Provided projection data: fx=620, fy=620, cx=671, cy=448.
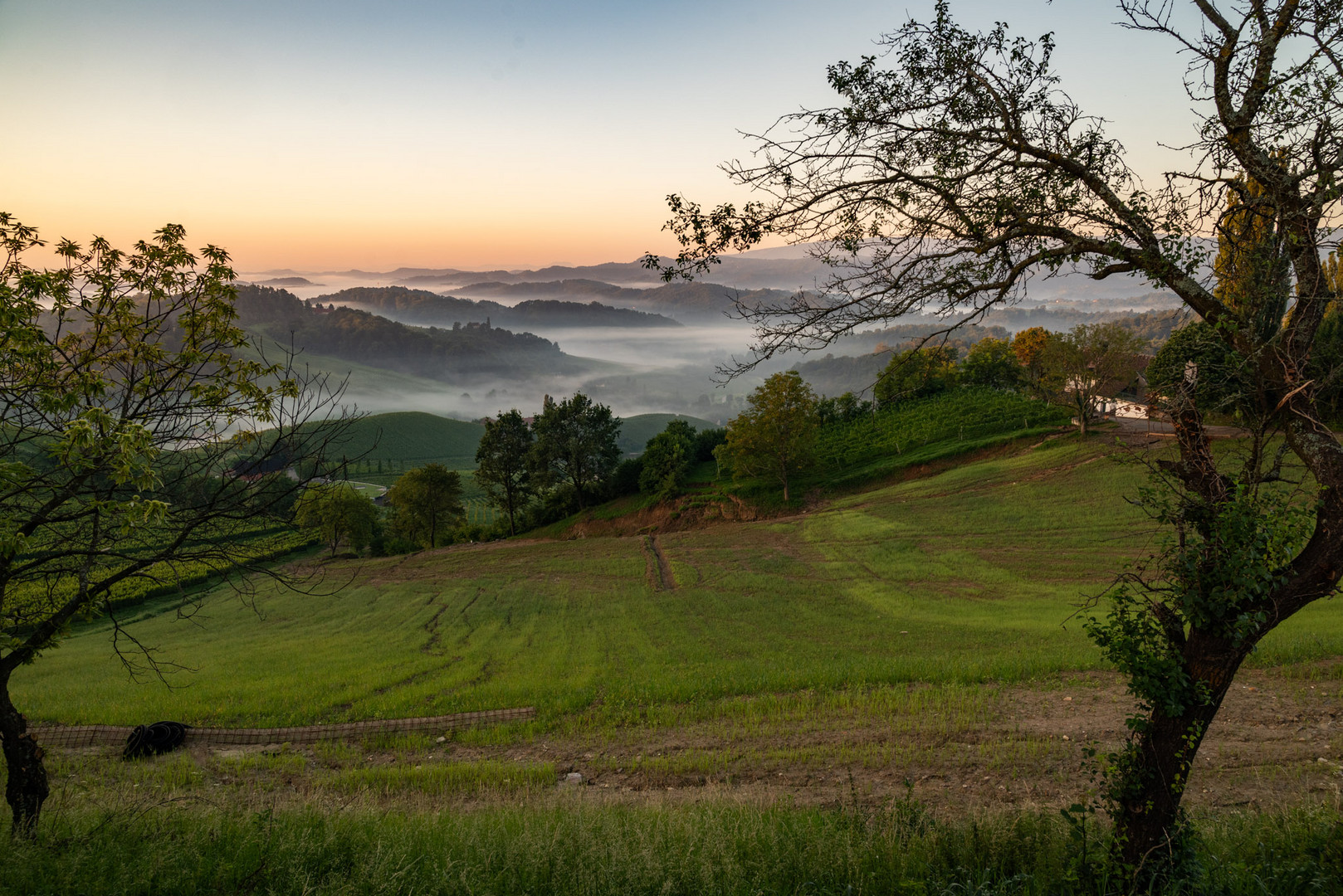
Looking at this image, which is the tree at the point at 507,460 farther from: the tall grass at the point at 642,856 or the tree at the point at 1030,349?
the tree at the point at 1030,349

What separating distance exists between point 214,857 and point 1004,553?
Answer: 97.4 feet

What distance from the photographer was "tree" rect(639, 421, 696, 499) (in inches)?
2093

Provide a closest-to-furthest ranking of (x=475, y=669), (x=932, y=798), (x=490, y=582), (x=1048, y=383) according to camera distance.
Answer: (x=932, y=798)
(x=475, y=669)
(x=490, y=582)
(x=1048, y=383)

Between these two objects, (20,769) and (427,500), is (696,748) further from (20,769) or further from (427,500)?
(427,500)

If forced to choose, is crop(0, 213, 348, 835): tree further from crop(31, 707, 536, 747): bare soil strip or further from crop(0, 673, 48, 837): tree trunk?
crop(31, 707, 536, 747): bare soil strip

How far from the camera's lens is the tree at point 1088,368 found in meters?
37.8

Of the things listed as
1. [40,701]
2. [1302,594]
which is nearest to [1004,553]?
[1302,594]

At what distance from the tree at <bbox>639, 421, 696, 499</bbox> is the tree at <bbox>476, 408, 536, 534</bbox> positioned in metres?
11.1

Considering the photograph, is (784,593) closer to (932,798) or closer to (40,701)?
(932,798)

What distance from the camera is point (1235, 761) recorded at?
8.96 metres

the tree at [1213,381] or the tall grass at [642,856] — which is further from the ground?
the tree at [1213,381]

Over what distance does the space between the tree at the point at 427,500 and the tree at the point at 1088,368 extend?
4830 centimetres

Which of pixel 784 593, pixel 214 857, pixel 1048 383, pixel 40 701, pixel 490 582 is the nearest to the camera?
pixel 214 857

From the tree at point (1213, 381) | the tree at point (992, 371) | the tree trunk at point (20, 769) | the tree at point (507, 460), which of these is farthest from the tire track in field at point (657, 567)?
the tree at point (992, 371)
